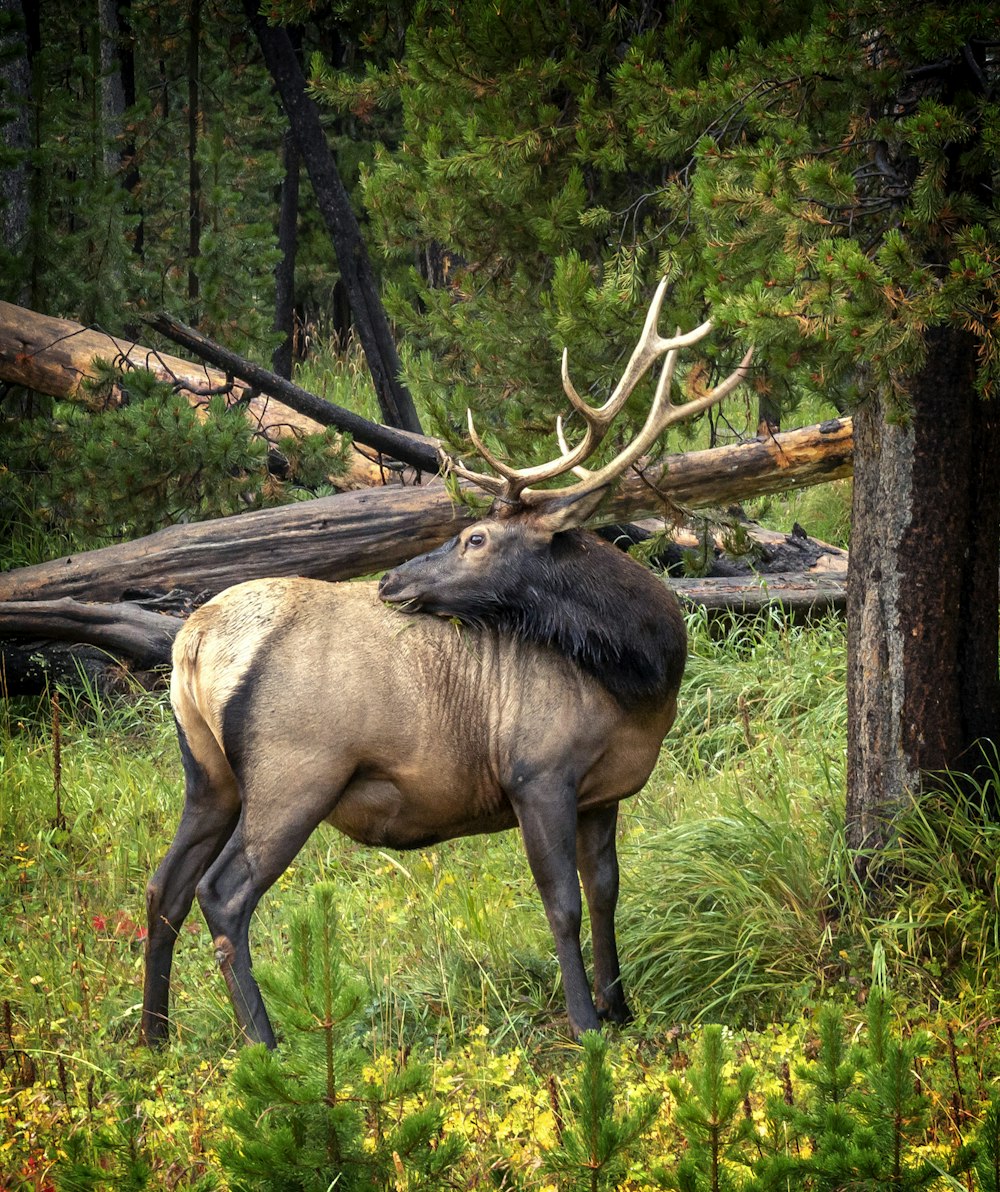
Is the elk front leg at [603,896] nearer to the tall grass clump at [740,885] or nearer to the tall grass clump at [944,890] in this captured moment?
the tall grass clump at [740,885]

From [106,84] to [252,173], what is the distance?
274 centimetres

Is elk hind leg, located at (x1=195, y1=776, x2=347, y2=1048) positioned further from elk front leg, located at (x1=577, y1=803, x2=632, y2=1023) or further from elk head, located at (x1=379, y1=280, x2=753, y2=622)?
elk front leg, located at (x1=577, y1=803, x2=632, y2=1023)

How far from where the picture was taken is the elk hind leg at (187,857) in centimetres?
505

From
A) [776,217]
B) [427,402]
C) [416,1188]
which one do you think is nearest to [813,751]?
[427,402]

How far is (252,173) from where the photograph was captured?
1366 centimetres

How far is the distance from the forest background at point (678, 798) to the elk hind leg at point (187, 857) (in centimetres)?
22

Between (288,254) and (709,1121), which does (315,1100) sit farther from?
(288,254)

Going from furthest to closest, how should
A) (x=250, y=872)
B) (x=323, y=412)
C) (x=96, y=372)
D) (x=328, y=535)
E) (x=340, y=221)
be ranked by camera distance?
(x=340, y=221), (x=96, y=372), (x=323, y=412), (x=328, y=535), (x=250, y=872)

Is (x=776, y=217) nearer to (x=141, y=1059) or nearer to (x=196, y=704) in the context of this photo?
(x=196, y=704)

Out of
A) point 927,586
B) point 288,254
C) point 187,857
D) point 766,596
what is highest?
point 288,254

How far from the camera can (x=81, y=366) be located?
9.95 m

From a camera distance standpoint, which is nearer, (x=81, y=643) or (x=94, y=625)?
(x=94, y=625)

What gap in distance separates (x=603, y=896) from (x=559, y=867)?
377 millimetres

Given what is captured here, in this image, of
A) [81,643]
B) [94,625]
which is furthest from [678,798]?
[81,643]
